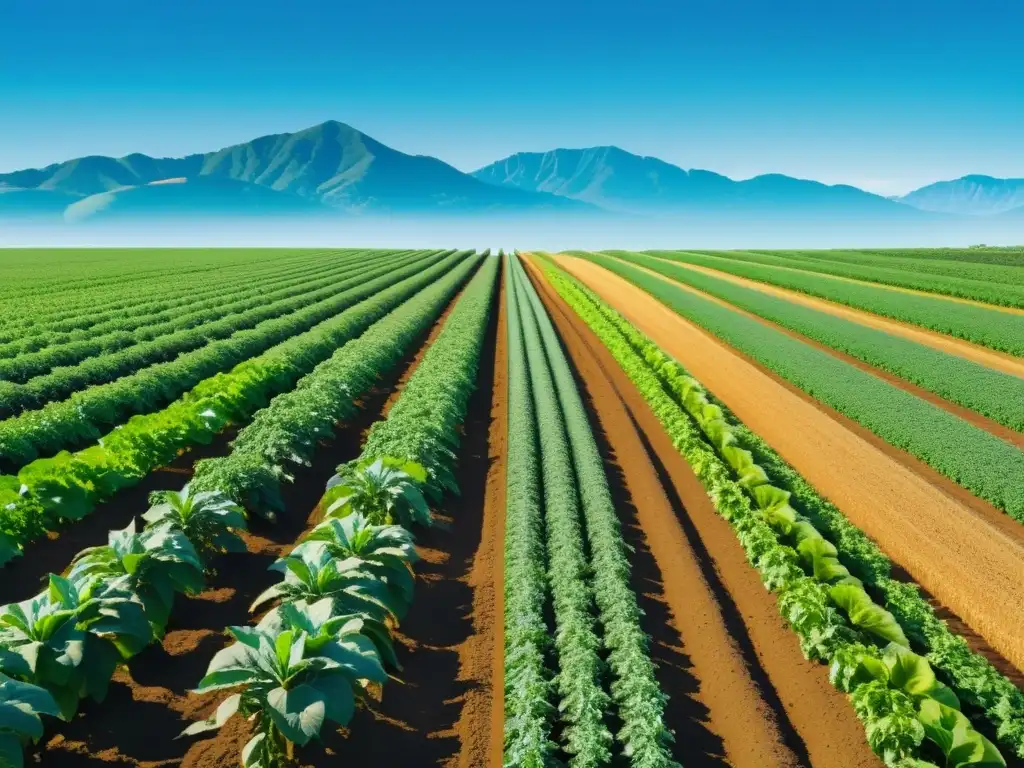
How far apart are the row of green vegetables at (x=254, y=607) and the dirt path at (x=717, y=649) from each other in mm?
3493

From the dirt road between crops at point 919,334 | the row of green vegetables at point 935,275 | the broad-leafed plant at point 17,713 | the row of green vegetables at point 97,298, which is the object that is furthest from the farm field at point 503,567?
the row of green vegetables at point 935,275

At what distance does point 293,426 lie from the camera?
487 inches

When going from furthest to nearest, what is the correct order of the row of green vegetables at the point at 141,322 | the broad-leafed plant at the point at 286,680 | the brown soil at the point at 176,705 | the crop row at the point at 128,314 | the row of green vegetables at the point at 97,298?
the row of green vegetables at the point at 97,298 → the crop row at the point at 128,314 → the row of green vegetables at the point at 141,322 → the brown soil at the point at 176,705 → the broad-leafed plant at the point at 286,680

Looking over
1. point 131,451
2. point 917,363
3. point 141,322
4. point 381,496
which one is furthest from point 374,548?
point 141,322

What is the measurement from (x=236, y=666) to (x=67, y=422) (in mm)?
10275

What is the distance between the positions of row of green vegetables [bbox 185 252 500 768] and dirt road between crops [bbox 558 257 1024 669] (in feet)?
25.8

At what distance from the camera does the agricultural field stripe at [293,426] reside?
10156 mm

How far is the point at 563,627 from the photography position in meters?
7.48

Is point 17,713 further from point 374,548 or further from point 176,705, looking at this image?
point 374,548

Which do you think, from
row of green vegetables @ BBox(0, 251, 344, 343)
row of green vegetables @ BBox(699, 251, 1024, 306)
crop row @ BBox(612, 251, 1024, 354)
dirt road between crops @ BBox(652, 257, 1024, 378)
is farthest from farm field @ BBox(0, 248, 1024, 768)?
row of green vegetables @ BBox(699, 251, 1024, 306)

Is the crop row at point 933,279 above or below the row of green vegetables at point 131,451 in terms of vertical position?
above

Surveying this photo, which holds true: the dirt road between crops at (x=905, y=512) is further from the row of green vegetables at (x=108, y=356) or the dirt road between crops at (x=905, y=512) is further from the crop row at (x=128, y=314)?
the crop row at (x=128, y=314)

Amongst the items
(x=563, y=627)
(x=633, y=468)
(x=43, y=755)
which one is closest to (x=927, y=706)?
(x=563, y=627)

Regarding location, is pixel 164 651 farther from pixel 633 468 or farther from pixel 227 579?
pixel 633 468
